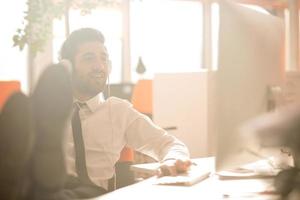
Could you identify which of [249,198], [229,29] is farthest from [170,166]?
[229,29]

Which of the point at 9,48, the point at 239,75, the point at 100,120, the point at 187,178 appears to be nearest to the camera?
the point at 239,75

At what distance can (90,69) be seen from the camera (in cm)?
223

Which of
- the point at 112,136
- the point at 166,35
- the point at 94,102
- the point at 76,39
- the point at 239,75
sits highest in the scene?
the point at 166,35

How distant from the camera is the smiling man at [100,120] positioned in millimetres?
2133

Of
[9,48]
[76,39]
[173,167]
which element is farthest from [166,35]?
[173,167]

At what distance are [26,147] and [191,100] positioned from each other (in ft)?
10.8

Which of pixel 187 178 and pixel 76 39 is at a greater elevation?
pixel 76 39

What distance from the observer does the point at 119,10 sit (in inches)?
238

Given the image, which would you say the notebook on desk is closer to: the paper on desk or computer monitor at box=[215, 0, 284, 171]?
the paper on desk

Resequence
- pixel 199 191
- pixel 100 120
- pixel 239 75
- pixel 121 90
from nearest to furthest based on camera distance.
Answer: pixel 239 75
pixel 199 191
pixel 100 120
pixel 121 90

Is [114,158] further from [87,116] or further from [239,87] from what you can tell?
[239,87]

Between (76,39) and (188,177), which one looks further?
(76,39)

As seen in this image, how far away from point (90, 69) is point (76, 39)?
157mm

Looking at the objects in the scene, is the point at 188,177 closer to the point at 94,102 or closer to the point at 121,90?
the point at 94,102
